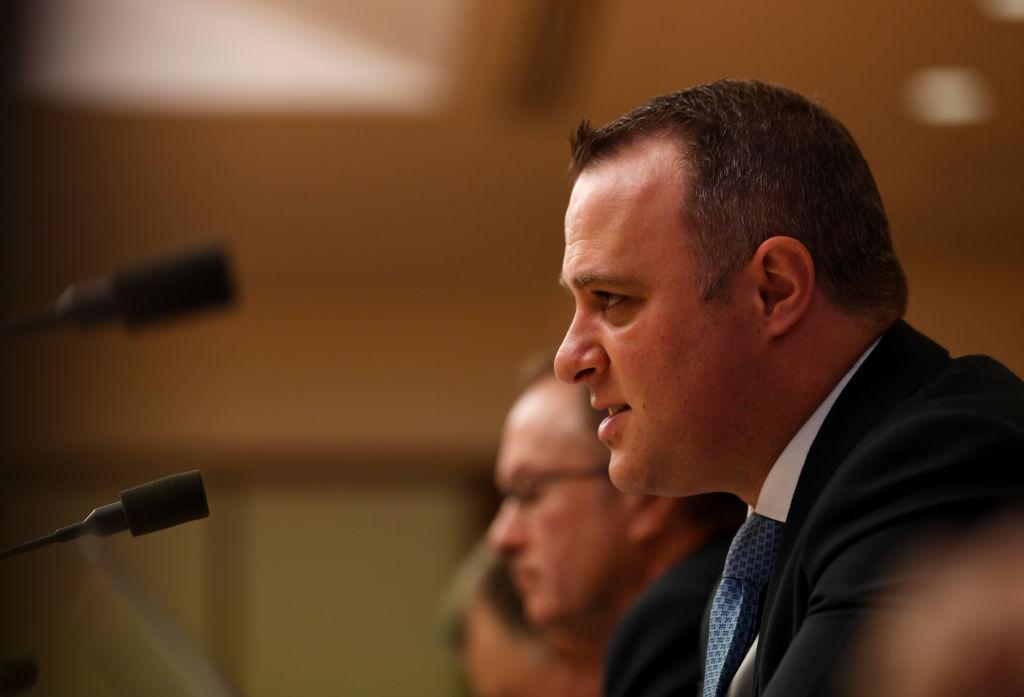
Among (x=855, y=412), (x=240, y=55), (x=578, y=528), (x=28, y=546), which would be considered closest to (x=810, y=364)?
(x=855, y=412)

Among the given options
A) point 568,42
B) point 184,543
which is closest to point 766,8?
point 568,42

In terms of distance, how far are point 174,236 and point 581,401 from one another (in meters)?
3.70

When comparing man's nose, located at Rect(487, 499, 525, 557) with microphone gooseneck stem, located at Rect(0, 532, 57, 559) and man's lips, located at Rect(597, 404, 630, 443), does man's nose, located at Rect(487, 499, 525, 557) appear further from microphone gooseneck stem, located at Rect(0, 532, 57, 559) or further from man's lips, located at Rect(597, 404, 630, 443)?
microphone gooseneck stem, located at Rect(0, 532, 57, 559)

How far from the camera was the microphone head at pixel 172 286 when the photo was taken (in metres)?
1.42

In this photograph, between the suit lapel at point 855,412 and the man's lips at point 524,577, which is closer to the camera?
the suit lapel at point 855,412

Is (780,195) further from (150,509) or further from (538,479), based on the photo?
(538,479)

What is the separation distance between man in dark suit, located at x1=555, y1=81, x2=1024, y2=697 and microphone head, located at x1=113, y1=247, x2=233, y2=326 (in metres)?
0.46

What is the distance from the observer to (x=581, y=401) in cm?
221

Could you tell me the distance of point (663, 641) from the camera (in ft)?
5.03

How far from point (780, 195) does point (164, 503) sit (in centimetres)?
60

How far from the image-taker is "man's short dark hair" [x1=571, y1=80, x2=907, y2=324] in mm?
1183

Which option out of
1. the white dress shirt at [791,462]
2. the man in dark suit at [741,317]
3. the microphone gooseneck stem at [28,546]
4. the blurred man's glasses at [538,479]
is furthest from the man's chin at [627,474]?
the blurred man's glasses at [538,479]

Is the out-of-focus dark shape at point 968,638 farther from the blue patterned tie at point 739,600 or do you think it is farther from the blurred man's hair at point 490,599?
the blurred man's hair at point 490,599

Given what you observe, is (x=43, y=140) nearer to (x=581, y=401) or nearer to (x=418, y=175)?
(x=418, y=175)
